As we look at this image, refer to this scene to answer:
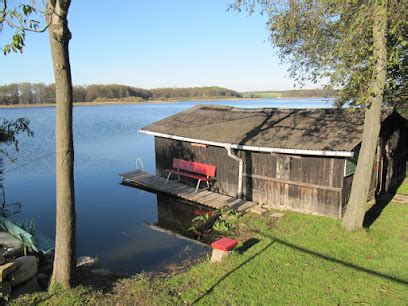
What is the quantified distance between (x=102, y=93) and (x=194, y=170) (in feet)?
372

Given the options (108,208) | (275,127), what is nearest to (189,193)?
(108,208)

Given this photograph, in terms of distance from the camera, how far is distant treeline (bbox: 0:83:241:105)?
3770 inches

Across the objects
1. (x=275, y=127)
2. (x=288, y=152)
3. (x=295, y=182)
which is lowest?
(x=295, y=182)

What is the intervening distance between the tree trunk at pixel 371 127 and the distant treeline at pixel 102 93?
67.6 meters

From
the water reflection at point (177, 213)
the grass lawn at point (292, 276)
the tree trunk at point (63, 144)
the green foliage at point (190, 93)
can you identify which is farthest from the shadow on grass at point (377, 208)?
the green foliage at point (190, 93)

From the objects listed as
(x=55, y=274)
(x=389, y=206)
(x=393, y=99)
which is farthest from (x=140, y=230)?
(x=393, y=99)

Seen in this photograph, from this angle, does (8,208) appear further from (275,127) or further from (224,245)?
(275,127)

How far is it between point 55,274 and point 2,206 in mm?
11612

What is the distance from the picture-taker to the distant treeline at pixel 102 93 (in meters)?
95.8

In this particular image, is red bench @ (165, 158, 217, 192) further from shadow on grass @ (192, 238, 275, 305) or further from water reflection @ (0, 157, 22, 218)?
water reflection @ (0, 157, 22, 218)

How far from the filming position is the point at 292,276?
7293mm

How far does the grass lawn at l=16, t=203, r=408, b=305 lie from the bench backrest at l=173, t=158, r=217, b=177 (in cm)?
549

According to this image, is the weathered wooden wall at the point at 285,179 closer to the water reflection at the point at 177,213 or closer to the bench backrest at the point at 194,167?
the bench backrest at the point at 194,167

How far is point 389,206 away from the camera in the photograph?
12656 mm
